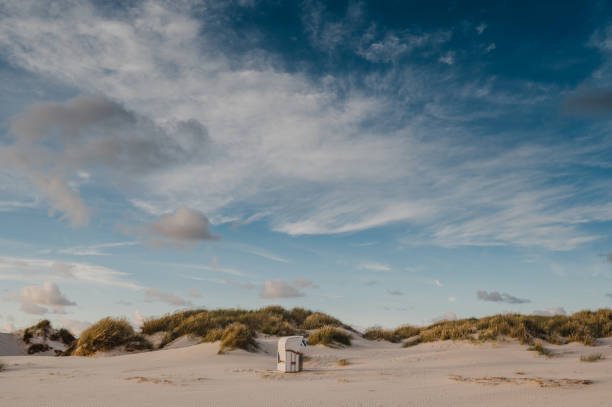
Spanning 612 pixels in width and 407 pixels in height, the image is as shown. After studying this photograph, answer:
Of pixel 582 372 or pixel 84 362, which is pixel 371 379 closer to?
pixel 582 372

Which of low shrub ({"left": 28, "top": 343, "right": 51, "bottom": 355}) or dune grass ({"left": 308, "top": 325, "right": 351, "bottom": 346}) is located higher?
dune grass ({"left": 308, "top": 325, "right": 351, "bottom": 346})

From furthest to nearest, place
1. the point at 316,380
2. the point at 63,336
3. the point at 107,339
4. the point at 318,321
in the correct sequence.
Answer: the point at 63,336 → the point at 318,321 → the point at 107,339 → the point at 316,380

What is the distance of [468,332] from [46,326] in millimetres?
14910

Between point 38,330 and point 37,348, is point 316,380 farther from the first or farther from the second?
point 38,330

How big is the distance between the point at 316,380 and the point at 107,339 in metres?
7.53

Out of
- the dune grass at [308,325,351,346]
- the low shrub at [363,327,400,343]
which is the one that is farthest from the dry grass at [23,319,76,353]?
the low shrub at [363,327,400,343]

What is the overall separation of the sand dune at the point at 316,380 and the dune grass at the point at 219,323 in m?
2.91

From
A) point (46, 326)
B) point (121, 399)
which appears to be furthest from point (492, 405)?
point (46, 326)

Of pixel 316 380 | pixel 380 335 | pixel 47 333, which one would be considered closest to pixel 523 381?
pixel 316 380

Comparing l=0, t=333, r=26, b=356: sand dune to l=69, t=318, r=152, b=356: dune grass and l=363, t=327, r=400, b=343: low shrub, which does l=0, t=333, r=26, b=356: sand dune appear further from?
l=363, t=327, r=400, b=343: low shrub

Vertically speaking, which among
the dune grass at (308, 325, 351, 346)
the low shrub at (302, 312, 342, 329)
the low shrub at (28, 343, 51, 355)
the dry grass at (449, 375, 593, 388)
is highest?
the low shrub at (302, 312, 342, 329)

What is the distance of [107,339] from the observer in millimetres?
12516

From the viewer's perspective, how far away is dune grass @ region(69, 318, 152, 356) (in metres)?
12.4

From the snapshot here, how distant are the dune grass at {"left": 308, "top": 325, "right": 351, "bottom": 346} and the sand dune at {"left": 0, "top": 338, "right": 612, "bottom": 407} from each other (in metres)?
1.14
